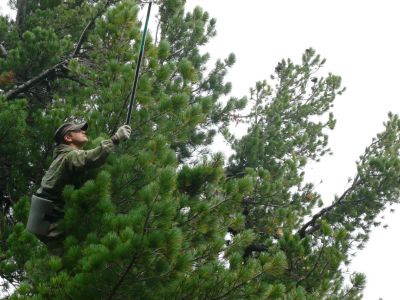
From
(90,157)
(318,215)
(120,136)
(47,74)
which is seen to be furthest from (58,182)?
(318,215)

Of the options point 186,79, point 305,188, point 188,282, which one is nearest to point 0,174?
point 186,79

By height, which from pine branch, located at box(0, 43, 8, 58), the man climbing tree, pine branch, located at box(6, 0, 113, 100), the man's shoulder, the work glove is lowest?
the man climbing tree

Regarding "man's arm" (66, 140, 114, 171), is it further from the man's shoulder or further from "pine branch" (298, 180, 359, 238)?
"pine branch" (298, 180, 359, 238)

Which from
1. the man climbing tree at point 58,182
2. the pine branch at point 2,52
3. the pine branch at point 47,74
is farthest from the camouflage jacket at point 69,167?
the pine branch at point 2,52

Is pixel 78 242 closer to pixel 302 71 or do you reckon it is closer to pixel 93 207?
pixel 93 207

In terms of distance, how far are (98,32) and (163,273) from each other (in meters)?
2.80

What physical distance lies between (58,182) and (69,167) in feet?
0.68

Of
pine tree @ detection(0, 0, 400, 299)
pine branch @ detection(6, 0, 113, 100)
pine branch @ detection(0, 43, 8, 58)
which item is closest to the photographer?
pine tree @ detection(0, 0, 400, 299)

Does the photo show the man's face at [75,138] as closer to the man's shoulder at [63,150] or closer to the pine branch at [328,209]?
the man's shoulder at [63,150]

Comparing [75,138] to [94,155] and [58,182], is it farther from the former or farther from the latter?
[94,155]

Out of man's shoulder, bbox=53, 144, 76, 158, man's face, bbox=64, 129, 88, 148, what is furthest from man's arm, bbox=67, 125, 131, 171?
man's face, bbox=64, 129, 88, 148

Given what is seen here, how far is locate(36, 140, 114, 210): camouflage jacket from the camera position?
4105mm

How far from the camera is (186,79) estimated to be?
17.7ft

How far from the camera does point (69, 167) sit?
4.24m
